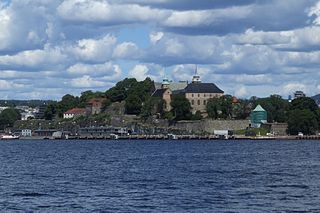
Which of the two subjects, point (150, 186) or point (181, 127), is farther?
point (181, 127)

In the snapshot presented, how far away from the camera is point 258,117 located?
168 metres

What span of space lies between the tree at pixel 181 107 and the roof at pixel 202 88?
352 inches

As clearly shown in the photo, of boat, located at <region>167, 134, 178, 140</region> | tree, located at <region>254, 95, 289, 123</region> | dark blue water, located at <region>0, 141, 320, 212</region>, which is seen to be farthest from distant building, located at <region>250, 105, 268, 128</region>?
dark blue water, located at <region>0, 141, 320, 212</region>

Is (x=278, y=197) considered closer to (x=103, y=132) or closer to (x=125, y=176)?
(x=125, y=176)

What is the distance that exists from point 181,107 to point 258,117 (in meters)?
18.0

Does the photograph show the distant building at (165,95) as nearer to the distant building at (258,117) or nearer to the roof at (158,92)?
the roof at (158,92)

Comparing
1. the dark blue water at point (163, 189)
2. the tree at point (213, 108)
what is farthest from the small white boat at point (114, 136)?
the dark blue water at point (163, 189)

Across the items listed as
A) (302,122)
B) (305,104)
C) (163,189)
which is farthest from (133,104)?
(163,189)

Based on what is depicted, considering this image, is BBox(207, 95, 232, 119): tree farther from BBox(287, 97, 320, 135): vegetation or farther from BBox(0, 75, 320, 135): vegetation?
BBox(287, 97, 320, 135): vegetation

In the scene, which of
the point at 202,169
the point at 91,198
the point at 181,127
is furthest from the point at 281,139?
the point at 91,198

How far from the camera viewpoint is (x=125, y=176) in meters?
53.1

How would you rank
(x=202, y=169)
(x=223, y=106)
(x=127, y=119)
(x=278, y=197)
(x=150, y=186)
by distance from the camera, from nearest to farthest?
(x=278, y=197), (x=150, y=186), (x=202, y=169), (x=223, y=106), (x=127, y=119)

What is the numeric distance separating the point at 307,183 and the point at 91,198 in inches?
549

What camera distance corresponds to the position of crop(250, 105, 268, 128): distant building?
167250mm
